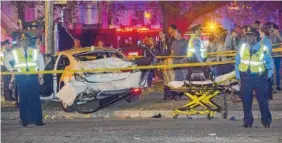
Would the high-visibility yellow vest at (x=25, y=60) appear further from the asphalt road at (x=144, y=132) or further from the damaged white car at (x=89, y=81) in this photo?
the damaged white car at (x=89, y=81)

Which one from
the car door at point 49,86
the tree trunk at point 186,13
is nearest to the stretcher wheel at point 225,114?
the car door at point 49,86

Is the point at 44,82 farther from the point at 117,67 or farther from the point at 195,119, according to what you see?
the point at 195,119

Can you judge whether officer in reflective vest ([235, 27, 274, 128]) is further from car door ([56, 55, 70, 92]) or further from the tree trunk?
the tree trunk

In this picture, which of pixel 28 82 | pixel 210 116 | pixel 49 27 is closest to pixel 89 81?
pixel 28 82

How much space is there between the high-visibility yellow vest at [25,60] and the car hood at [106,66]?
1.89 meters

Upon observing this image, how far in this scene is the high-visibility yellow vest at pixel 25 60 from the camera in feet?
37.2

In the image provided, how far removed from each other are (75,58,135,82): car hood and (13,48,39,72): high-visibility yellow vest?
189 cm

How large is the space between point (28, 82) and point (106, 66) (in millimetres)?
2215

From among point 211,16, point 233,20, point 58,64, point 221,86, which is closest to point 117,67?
point 58,64

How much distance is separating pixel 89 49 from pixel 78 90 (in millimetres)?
1248

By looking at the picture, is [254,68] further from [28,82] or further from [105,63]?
[28,82]

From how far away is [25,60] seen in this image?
1138 centimetres

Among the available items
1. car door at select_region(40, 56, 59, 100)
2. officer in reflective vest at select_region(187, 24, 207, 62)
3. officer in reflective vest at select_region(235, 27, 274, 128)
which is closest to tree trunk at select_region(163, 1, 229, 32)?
officer in reflective vest at select_region(187, 24, 207, 62)

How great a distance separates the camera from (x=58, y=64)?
1383 centimetres
